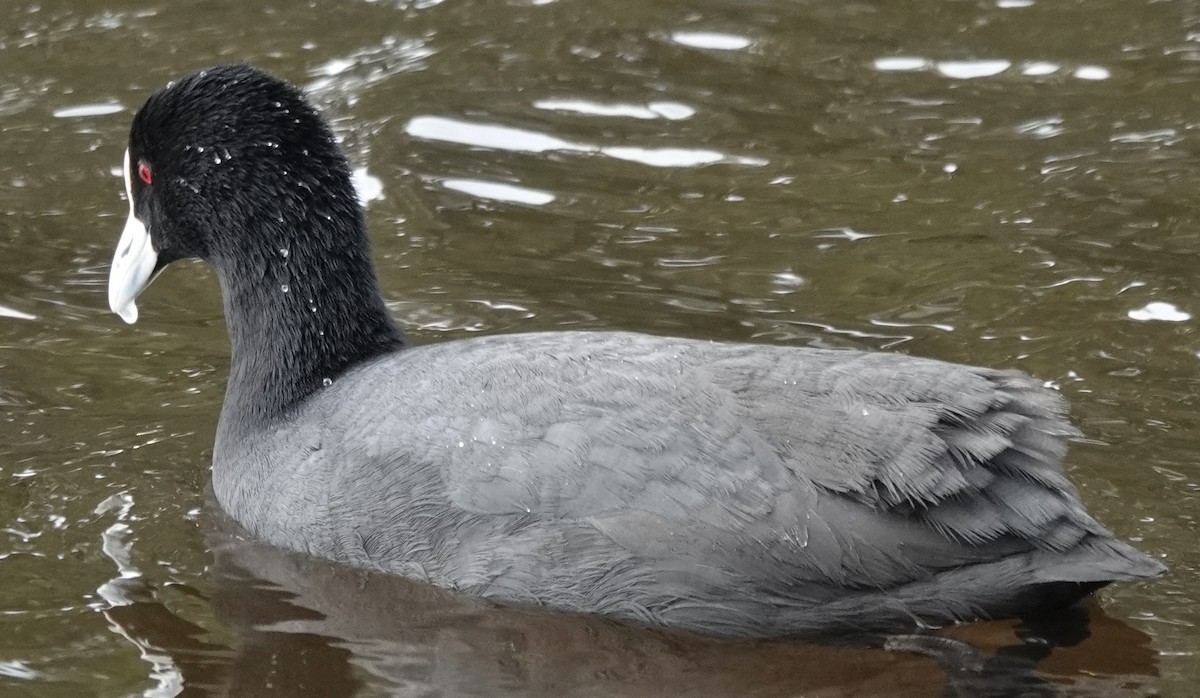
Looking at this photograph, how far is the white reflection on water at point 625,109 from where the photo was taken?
8.09 meters

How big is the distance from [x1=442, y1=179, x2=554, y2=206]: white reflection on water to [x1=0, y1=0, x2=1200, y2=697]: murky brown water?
2 cm

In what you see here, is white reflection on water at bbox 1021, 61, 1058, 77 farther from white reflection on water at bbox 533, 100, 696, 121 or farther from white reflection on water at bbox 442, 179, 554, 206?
white reflection on water at bbox 442, 179, 554, 206

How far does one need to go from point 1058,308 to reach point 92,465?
10.6ft

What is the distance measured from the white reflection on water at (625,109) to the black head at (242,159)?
2.91 meters

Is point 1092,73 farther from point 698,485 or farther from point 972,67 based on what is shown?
point 698,485

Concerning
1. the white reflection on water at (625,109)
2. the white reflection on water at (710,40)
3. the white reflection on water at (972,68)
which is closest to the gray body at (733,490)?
the white reflection on water at (625,109)

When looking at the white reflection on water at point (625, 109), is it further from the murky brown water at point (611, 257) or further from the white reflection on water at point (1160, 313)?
the white reflection on water at point (1160, 313)

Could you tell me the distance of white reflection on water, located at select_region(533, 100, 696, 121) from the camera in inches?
318

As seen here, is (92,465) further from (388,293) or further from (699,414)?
(699,414)

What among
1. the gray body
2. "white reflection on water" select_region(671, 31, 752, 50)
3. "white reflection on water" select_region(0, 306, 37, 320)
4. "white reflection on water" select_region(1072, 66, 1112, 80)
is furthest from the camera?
"white reflection on water" select_region(671, 31, 752, 50)

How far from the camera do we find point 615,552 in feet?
14.2

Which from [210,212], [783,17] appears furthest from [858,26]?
[210,212]

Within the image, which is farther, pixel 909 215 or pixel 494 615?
pixel 909 215

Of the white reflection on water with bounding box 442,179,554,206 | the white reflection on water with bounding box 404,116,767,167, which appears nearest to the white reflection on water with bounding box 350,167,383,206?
the white reflection on water with bounding box 442,179,554,206
